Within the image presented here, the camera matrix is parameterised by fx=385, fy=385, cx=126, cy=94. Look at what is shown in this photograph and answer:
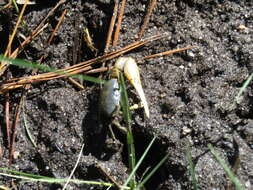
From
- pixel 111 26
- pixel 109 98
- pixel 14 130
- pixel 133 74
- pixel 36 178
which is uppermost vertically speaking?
pixel 111 26

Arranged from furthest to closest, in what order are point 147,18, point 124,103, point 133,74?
point 147,18
point 133,74
point 124,103

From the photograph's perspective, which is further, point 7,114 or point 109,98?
point 7,114

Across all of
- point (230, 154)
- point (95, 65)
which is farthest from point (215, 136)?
point (95, 65)

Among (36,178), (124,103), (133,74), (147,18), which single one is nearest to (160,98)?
(133,74)

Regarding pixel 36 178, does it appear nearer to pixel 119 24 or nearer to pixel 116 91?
pixel 116 91

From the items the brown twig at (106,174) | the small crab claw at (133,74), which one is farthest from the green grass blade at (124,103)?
the brown twig at (106,174)

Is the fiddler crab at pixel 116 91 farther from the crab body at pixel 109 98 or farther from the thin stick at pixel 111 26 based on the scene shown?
the thin stick at pixel 111 26

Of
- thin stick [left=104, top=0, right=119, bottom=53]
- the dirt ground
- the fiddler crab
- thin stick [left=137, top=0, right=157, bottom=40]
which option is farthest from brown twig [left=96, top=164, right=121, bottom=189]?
thin stick [left=137, top=0, right=157, bottom=40]
